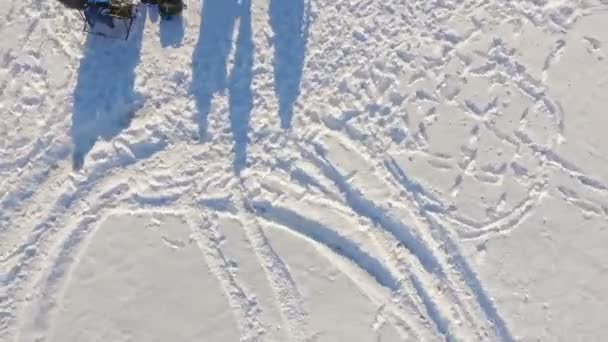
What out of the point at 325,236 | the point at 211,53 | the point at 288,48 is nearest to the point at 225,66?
the point at 211,53

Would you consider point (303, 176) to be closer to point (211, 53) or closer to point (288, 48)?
point (288, 48)

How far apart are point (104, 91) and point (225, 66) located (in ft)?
4.70

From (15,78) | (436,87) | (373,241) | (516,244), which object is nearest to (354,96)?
(436,87)

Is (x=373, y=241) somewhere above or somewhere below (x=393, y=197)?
below

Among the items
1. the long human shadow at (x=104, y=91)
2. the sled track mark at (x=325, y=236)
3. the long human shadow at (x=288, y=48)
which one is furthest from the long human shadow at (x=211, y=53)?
the sled track mark at (x=325, y=236)

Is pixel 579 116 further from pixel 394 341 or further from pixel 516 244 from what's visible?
pixel 394 341

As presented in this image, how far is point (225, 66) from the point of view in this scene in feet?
25.3

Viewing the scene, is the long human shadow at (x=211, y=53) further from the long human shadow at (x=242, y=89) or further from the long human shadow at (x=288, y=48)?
the long human shadow at (x=288, y=48)

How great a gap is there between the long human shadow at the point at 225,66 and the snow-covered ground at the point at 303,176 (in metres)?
0.02

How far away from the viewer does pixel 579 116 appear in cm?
775

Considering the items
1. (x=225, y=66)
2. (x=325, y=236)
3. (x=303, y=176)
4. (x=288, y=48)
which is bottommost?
(x=325, y=236)

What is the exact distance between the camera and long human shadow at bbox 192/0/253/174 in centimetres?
762

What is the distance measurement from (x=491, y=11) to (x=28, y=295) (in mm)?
6293

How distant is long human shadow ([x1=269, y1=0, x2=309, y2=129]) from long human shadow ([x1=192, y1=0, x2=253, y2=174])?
0.31m
